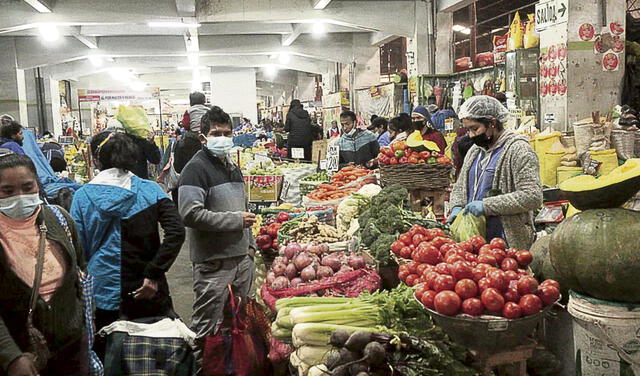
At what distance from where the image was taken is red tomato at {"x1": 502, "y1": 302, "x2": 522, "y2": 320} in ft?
8.29

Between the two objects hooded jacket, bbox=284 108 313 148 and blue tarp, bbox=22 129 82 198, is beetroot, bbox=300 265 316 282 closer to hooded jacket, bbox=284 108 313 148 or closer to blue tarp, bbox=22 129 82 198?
blue tarp, bbox=22 129 82 198

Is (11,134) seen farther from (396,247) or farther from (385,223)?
(396,247)

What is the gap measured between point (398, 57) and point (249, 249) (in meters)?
21.2

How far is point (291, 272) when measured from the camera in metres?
4.15

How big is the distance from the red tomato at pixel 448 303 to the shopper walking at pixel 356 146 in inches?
244

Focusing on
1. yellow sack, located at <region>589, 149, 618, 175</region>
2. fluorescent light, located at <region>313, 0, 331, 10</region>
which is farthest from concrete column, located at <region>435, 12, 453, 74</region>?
yellow sack, located at <region>589, 149, 618, 175</region>

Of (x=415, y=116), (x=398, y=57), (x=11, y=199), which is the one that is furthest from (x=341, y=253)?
(x=398, y=57)

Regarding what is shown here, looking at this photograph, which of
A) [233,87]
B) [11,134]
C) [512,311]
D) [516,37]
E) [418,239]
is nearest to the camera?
[512,311]

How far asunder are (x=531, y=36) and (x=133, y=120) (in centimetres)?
597

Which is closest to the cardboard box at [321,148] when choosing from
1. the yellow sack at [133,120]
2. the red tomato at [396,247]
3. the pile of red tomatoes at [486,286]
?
the yellow sack at [133,120]

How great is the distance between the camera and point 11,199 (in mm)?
2750

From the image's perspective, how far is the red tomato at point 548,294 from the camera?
104 inches

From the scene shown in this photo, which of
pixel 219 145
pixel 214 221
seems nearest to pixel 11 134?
pixel 219 145

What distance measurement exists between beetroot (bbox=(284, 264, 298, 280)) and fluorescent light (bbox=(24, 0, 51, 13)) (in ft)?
39.5
